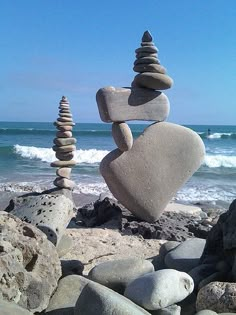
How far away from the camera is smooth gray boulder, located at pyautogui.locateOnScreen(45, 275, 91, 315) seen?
2.84 meters

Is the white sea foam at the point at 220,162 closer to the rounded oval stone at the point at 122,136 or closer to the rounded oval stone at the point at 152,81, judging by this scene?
the rounded oval stone at the point at 152,81

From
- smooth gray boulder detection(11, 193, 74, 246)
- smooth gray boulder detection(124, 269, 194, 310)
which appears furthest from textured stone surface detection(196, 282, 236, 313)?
smooth gray boulder detection(11, 193, 74, 246)

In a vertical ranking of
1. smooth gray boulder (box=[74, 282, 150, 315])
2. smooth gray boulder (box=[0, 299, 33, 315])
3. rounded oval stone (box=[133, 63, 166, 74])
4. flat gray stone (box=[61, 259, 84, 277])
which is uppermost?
rounded oval stone (box=[133, 63, 166, 74])

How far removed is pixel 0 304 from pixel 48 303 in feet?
2.17

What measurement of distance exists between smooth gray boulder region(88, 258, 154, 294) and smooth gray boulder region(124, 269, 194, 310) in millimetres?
195

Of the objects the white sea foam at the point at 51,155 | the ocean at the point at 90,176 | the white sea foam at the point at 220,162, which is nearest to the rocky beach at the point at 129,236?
the ocean at the point at 90,176

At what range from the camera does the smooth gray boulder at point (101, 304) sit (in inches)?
95.2

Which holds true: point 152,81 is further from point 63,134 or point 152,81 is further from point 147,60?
point 63,134

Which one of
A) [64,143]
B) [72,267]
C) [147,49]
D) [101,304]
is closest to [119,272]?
[72,267]

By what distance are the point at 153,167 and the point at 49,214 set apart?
2051 mm

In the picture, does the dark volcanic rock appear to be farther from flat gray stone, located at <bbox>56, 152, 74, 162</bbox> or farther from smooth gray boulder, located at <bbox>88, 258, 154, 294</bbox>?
smooth gray boulder, located at <bbox>88, 258, 154, 294</bbox>

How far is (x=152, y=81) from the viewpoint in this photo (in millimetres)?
5980

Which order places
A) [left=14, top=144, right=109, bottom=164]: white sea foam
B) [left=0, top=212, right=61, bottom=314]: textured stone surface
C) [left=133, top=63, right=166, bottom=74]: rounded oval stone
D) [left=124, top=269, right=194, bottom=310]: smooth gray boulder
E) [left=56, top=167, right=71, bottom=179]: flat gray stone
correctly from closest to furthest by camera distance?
[left=0, top=212, right=61, bottom=314]: textured stone surface < [left=124, top=269, right=194, bottom=310]: smooth gray boulder < [left=133, top=63, right=166, bottom=74]: rounded oval stone < [left=56, top=167, right=71, bottom=179]: flat gray stone < [left=14, top=144, right=109, bottom=164]: white sea foam

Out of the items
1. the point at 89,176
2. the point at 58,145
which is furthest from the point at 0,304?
the point at 89,176
